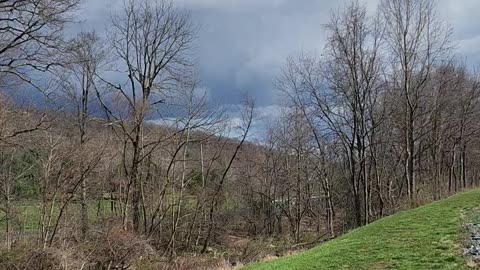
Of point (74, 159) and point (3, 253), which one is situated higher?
point (74, 159)

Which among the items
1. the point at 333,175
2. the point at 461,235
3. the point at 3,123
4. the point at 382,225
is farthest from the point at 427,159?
the point at 3,123

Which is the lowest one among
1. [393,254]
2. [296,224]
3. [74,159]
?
[296,224]

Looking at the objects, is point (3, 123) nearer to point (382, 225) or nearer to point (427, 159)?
point (382, 225)

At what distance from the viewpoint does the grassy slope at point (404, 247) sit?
8.54 metres

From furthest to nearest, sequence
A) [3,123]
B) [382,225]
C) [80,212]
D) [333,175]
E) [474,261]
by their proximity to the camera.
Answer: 1. [333,175]
2. [80,212]
3. [3,123]
4. [382,225]
5. [474,261]

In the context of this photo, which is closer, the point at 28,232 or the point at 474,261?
the point at 474,261

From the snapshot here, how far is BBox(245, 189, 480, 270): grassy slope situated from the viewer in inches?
336

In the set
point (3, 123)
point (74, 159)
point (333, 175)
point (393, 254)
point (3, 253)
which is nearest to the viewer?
point (393, 254)

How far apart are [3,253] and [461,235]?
1469 centimetres

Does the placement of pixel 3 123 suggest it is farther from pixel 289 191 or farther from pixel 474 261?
pixel 289 191

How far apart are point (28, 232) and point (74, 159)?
143 inches

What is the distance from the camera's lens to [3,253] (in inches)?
645

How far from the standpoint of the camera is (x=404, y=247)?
9.78 m

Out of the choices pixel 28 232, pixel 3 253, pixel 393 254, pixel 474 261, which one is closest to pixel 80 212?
pixel 28 232
